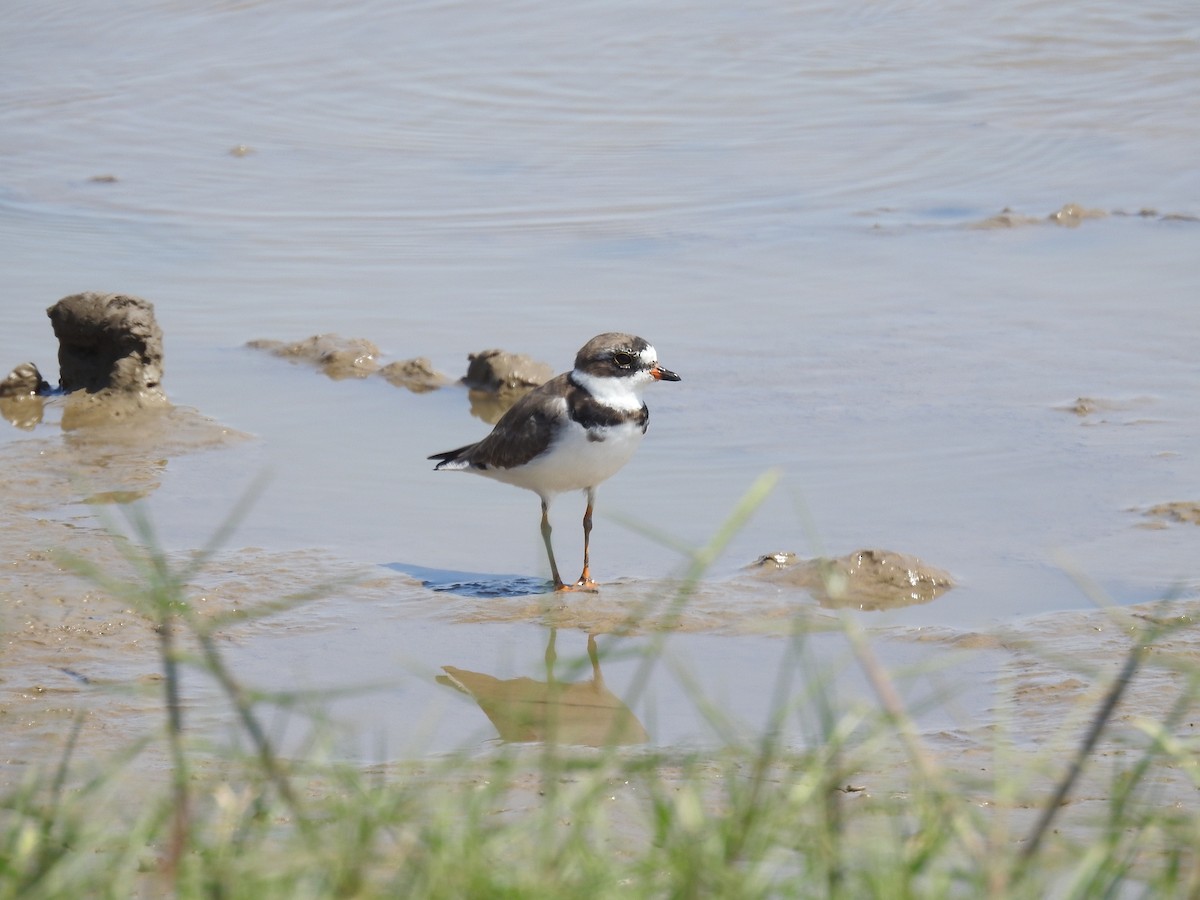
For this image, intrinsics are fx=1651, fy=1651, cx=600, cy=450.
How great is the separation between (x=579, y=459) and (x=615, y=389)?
1.21ft

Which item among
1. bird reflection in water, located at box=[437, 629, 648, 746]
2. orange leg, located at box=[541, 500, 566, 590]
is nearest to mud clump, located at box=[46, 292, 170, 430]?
orange leg, located at box=[541, 500, 566, 590]

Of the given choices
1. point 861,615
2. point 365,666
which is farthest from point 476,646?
point 861,615

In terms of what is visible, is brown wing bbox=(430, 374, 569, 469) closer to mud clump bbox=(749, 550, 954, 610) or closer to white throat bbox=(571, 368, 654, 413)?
white throat bbox=(571, 368, 654, 413)

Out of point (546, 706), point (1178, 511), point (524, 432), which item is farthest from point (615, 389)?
point (1178, 511)

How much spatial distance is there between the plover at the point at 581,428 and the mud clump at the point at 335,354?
9.13 ft

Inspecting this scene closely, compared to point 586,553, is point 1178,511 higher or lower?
higher

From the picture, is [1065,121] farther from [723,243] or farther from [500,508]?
[500,508]

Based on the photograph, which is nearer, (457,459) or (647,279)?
(457,459)

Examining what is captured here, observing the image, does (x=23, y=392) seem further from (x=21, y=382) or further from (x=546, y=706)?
(x=546, y=706)

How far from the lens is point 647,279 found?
1163 cm

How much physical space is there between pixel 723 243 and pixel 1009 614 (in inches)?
247

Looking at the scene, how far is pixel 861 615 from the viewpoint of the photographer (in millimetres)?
6691

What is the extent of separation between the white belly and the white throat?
10 cm

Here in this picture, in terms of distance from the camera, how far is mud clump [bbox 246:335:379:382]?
10.1m
